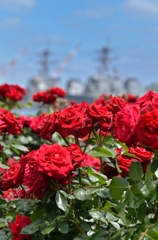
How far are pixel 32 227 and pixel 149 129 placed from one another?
510mm

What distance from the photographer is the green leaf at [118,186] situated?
134cm

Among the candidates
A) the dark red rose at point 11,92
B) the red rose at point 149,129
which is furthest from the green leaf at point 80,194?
the dark red rose at point 11,92

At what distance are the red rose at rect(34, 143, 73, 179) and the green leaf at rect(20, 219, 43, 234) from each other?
181 millimetres

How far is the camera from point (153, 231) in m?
1.28

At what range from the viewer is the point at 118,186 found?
4.42ft

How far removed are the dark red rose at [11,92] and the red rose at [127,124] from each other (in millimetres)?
2686

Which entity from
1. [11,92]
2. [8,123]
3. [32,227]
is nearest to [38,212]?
[32,227]

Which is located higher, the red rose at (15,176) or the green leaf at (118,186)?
the green leaf at (118,186)

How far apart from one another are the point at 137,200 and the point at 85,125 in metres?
0.43

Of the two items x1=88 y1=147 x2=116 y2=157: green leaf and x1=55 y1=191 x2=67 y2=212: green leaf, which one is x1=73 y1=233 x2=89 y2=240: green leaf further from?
x1=88 y1=147 x2=116 y2=157: green leaf

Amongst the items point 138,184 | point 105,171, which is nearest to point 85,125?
point 105,171

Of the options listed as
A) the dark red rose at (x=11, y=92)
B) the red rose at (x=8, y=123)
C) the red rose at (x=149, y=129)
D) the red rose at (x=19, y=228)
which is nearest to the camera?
the red rose at (x=149, y=129)

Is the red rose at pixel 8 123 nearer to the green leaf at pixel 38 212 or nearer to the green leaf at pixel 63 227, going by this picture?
the green leaf at pixel 38 212

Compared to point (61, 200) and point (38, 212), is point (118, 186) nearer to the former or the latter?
point (61, 200)
